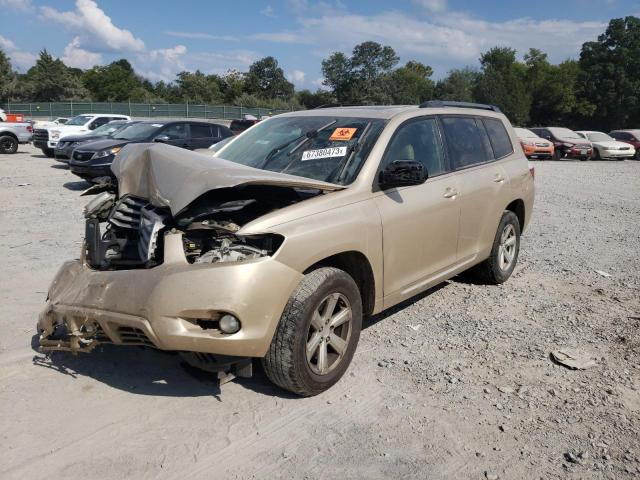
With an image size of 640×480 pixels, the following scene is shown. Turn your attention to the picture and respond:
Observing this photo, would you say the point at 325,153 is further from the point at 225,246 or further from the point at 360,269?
the point at 225,246

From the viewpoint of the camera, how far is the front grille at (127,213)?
3871mm

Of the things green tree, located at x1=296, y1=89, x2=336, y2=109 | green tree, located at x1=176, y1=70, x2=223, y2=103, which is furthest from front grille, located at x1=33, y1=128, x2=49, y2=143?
green tree, located at x1=296, y1=89, x2=336, y2=109

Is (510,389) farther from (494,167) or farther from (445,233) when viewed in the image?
(494,167)

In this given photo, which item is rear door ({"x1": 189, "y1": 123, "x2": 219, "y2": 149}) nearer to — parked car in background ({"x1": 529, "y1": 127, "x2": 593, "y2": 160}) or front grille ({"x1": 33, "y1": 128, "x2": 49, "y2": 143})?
front grille ({"x1": 33, "y1": 128, "x2": 49, "y2": 143})

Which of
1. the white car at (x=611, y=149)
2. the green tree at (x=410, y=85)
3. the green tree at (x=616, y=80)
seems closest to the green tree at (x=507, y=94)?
the green tree at (x=616, y=80)

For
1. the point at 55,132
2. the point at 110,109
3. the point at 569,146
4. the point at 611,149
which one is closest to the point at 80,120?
the point at 55,132

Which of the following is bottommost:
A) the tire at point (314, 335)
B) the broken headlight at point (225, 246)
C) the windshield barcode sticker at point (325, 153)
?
the tire at point (314, 335)

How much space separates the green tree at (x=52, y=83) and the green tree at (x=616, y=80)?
2336 inches

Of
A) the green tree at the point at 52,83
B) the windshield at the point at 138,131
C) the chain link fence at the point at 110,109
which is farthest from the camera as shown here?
the green tree at the point at 52,83

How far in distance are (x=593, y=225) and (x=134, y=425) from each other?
8765 millimetres

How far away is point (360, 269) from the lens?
401 centimetres

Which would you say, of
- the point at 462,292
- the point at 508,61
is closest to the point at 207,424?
the point at 462,292

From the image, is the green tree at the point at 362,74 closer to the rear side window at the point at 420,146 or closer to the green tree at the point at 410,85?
the green tree at the point at 410,85

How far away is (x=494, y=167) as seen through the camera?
5.71 m
